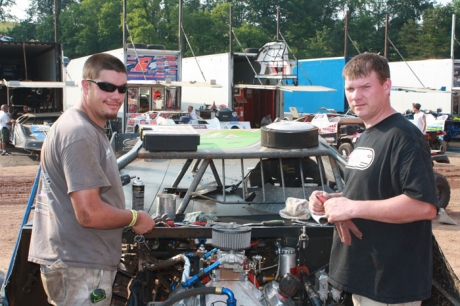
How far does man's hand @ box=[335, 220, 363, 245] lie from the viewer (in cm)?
247

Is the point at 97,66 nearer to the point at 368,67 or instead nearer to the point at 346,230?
the point at 368,67

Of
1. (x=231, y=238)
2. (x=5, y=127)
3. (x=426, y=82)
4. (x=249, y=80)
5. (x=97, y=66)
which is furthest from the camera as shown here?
(x=426, y=82)

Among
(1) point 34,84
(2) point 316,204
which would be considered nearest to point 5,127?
(1) point 34,84

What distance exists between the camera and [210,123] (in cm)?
1762

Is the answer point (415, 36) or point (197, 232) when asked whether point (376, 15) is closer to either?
point (415, 36)

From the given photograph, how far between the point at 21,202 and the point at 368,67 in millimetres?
8327

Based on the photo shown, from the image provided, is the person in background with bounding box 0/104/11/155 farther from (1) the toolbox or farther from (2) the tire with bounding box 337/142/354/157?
(1) the toolbox

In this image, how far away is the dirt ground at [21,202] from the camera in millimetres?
6707

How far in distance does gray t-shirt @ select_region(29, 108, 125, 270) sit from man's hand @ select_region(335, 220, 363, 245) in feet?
3.53

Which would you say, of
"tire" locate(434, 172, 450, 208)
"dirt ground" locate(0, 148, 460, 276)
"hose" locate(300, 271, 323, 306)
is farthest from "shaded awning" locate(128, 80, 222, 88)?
"hose" locate(300, 271, 323, 306)

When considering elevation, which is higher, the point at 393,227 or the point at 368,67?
the point at 368,67

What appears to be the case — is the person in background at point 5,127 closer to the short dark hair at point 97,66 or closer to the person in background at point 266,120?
the person in background at point 266,120

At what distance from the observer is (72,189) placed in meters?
2.50

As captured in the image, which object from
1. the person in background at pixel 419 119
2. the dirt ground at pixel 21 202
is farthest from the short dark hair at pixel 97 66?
the person in background at pixel 419 119
